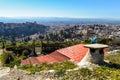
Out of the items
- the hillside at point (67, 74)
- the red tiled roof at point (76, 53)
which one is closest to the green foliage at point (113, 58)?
the red tiled roof at point (76, 53)

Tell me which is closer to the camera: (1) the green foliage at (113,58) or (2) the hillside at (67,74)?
(2) the hillside at (67,74)

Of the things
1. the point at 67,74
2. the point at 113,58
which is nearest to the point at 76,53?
the point at 113,58

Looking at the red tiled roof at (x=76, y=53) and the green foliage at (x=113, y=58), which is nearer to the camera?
the green foliage at (x=113, y=58)

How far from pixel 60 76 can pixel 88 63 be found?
2126 millimetres

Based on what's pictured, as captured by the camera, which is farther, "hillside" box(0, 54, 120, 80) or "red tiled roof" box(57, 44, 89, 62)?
"red tiled roof" box(57, 44, 89, 62)

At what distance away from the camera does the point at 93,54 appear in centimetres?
1295

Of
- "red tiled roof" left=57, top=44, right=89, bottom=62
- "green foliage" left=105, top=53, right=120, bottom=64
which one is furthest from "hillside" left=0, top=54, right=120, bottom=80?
"red tiled roof" left=57, top=44, right=89, bottom=62

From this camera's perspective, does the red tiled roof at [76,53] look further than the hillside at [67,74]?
Yes

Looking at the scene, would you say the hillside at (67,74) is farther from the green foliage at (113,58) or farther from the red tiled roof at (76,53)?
the red tiled roof at (76,53)

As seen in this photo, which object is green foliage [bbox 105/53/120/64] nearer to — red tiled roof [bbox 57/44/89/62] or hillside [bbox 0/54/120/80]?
red tiled roof [bbox 57/44/89/62]

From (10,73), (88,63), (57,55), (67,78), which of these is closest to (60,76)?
(67,78)

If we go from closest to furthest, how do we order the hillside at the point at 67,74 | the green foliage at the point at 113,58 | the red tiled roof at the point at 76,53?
the hillside at the point at 67,74 → the green foliage at the point at 113,58 → the red tiled roof at the point at 76,53

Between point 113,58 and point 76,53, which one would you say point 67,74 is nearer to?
point 113,58

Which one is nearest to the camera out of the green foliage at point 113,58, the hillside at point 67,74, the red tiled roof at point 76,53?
the hillside at point 67,74
